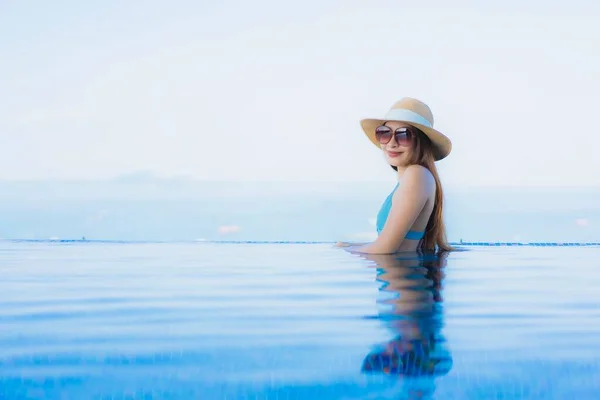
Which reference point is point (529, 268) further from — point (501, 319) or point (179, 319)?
point (179, 319)

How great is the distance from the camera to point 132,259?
22.0ft

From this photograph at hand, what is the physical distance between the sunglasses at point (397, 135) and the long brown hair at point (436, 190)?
6 centimetres

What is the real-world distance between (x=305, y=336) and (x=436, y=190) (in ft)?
11.7

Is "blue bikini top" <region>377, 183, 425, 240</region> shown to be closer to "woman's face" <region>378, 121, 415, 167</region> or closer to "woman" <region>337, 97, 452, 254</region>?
"woman" <region>337, 97, 452, 254</region>

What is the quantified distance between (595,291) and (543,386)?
2.41 metres

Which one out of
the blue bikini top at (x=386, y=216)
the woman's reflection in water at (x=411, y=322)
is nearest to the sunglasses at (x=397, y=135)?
the blue bikini top at (x=386, y=216)

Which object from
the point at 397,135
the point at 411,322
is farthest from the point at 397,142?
the point at 411,322

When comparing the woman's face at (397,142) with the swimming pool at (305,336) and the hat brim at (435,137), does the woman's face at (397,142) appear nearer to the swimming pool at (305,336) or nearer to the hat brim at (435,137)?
the hat brim at (435,137)

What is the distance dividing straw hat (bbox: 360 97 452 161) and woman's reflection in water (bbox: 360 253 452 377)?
1.27 metres

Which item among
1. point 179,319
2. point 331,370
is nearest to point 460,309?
point 179,319

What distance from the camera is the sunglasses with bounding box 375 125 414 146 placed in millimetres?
5688

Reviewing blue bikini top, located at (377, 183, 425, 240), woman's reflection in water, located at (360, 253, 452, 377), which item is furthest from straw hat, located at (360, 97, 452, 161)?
woman's reflection in water, located at (360, 253, 452, 377)

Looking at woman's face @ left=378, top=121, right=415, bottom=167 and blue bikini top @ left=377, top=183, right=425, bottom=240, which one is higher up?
woman's face @ left=378, top=121, right=415, bottom=167

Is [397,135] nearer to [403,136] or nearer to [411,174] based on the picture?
[403,136]
